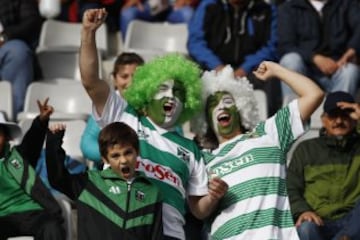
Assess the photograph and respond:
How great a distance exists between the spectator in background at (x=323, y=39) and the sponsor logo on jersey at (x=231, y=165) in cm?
253

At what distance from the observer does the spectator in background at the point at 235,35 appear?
26.1 ft

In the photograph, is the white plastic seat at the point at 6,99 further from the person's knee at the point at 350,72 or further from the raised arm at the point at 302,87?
the raised arm at the point at 302,87

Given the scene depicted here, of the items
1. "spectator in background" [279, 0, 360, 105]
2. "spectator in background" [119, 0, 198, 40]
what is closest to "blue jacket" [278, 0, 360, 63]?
"spectator in background" [279, 0, 360, 105]

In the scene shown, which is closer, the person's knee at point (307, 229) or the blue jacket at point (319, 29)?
the person's knee at point (307, 229)

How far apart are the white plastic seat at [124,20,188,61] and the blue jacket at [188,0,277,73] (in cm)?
73

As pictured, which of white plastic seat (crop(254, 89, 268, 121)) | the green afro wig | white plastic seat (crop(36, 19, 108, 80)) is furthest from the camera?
white plastic seat (crop(36, 19, 108, 80))

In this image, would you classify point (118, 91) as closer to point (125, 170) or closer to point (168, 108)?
point (168, 108)

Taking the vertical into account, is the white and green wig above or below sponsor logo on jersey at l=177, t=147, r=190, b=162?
above

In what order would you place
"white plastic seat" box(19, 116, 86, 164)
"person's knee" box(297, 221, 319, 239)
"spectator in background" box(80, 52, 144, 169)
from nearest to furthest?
"person's knee" box(297, 221, 319, 239)
"spectator in background" box(80, 52, 144, 169)
"white plastic seat" box(19, 116, 86, 164)

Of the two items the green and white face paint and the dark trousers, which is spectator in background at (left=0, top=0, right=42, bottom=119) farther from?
the green and white face paint

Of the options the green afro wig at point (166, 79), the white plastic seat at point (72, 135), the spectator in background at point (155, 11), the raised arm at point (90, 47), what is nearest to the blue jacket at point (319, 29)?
the spectator in background at point (155, 11)

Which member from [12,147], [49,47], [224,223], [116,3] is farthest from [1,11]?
[224,223]

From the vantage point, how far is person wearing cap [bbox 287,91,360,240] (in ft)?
19.4

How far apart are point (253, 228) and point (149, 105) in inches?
29.0
